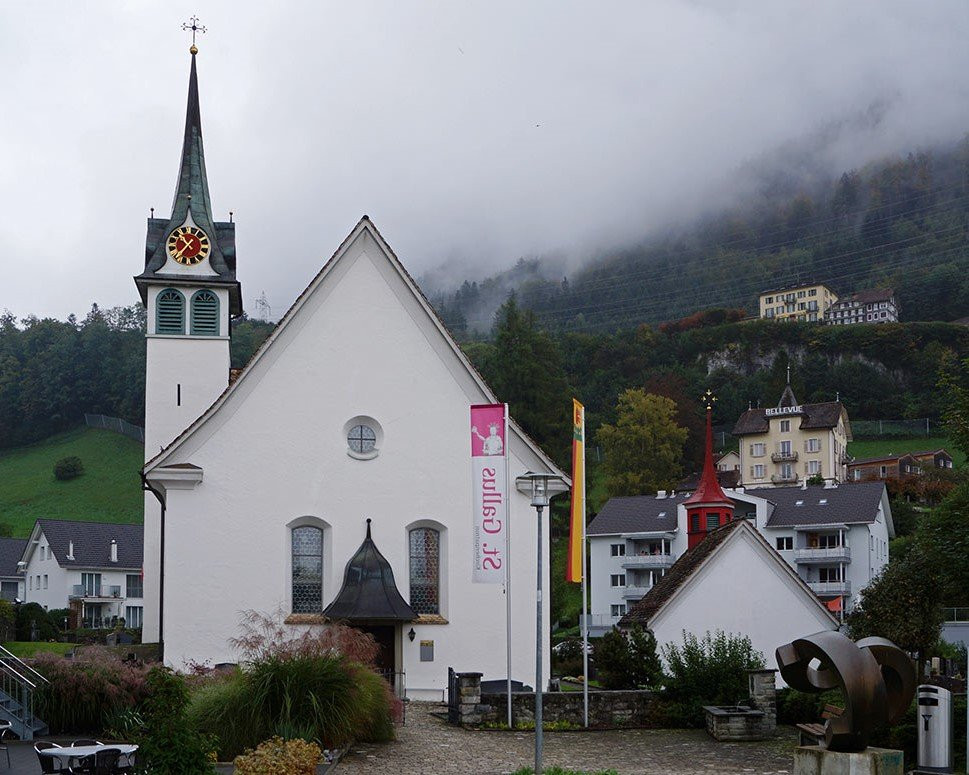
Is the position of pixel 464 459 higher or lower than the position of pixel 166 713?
higher

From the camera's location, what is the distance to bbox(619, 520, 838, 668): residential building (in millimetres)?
34500

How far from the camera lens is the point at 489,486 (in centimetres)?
2328

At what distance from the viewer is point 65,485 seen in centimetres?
10794

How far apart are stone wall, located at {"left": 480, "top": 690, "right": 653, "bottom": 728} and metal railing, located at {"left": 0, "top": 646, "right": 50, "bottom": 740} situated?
747cm

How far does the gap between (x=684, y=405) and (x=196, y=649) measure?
267ft

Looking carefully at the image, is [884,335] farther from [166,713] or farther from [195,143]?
[166,713]

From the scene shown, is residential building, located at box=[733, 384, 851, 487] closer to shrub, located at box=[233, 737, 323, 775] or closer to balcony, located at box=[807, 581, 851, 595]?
balcony, located at box=[807, 581, 851, 595]

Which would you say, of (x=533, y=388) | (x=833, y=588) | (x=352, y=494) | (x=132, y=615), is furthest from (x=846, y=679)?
(x=132, y=615)

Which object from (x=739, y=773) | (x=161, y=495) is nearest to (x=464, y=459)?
(x=161, y=495)

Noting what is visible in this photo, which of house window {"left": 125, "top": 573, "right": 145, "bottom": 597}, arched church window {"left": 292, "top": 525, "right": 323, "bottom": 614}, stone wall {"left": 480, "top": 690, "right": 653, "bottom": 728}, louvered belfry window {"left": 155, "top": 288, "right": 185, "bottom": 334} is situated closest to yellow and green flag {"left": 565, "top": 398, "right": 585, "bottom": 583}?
stone wall {"left": 480, "top": 690, "right": 653, "bottom": 728}

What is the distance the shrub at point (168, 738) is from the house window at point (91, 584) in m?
74.3

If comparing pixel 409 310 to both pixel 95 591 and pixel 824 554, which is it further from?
pixel 95 591

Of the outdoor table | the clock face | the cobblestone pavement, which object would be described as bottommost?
the cobblestone pavement

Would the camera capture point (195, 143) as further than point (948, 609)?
No
